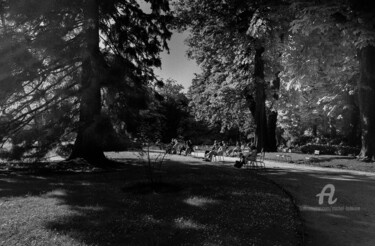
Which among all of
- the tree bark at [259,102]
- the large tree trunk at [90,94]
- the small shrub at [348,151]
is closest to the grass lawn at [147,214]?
the large tree trunk at [90,94]

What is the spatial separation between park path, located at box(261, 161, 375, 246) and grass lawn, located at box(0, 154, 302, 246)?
16.8 inches

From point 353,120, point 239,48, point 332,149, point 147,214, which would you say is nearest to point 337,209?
point 147,214

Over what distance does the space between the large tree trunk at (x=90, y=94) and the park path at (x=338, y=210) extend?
25.9ft

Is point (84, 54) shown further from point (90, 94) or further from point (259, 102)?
point (259, 102)

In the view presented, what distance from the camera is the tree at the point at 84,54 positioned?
1472cm

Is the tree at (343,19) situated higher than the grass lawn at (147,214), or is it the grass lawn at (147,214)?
the tree at (343,19)

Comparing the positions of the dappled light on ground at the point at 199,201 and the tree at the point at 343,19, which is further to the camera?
the tree at the point at 343,19

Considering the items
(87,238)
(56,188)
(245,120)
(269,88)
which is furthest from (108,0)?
(245,120)

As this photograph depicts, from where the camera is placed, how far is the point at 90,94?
16078 millimetres

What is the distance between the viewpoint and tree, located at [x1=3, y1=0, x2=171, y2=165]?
1472 cm

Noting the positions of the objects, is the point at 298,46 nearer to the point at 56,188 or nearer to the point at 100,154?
the point at 100,154

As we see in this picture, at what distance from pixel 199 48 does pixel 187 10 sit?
6198 millimetres

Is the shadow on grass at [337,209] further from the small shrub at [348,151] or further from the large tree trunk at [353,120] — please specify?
the large tree trunk at [353,120]

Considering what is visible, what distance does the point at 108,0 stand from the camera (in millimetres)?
15391
